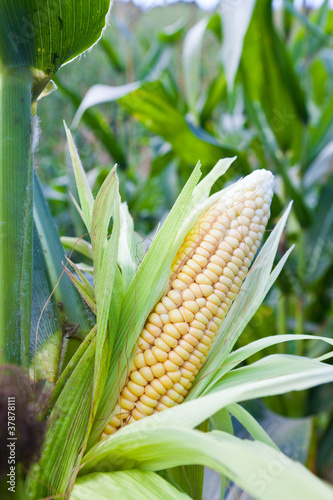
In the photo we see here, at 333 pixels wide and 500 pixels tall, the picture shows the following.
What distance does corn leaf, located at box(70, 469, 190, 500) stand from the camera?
24 cm

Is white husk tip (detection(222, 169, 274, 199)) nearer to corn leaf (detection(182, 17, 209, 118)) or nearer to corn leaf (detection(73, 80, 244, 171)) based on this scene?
corn leaf (detection(73, 80, 244, 171))

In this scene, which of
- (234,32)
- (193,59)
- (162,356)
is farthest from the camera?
(193,59)

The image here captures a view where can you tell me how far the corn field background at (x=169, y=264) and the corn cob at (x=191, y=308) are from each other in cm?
1

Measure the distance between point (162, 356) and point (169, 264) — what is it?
0.23 ft

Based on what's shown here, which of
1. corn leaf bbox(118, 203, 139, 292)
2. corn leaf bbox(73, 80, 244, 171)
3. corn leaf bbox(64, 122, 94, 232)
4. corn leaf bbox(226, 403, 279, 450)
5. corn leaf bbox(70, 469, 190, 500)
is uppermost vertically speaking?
corn leaf bbox(73, 80, 244, 171)

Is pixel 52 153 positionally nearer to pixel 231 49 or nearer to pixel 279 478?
pixel 231 49

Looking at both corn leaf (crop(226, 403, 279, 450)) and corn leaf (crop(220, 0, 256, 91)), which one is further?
corn leaf (crop(220, 0, 256, 91))

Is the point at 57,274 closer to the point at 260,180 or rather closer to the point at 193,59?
the point at 260,180

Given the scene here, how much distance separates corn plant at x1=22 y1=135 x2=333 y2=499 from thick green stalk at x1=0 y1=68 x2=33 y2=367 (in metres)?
0.05

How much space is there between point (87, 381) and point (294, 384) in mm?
141

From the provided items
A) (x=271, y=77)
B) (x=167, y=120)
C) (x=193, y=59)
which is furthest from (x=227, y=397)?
(x=193, y=59)

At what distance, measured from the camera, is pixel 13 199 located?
25 cm

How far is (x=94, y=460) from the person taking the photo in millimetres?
273

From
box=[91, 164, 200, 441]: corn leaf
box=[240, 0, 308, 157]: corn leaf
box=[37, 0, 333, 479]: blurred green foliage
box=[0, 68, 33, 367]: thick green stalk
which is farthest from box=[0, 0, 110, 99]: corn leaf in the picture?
box=[240, 0, 308, 157]: corn leaf
